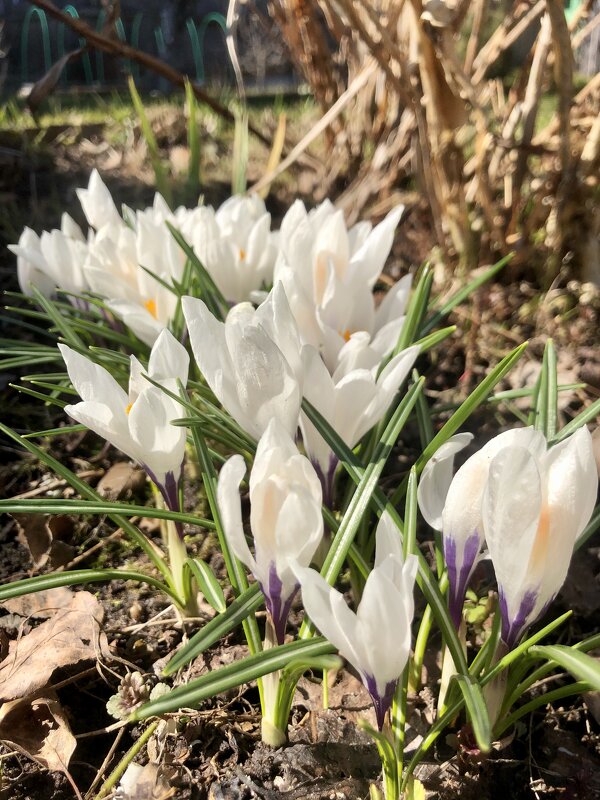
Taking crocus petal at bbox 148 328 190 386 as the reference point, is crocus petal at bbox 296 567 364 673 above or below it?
below

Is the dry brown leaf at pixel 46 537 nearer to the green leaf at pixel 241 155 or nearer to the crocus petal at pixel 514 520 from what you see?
the crocus petal at pixel 514 520

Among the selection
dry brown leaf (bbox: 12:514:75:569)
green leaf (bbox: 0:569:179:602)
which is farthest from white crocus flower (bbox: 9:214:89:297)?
green leaf (bbox: 0:569:179:602)

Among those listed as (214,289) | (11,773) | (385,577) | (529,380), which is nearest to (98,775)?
(11,773)

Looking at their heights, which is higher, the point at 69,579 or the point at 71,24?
the point at 71,24

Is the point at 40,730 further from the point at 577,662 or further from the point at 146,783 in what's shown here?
the point at 577,662

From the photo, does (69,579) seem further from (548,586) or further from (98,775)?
(548,586)

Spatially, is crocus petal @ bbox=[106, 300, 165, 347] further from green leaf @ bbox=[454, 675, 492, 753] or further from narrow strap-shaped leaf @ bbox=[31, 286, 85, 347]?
green leaf @ bbox=[454, 675, 492, 753]

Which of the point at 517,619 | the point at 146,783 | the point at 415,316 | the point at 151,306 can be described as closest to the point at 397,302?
the point at 415,316
